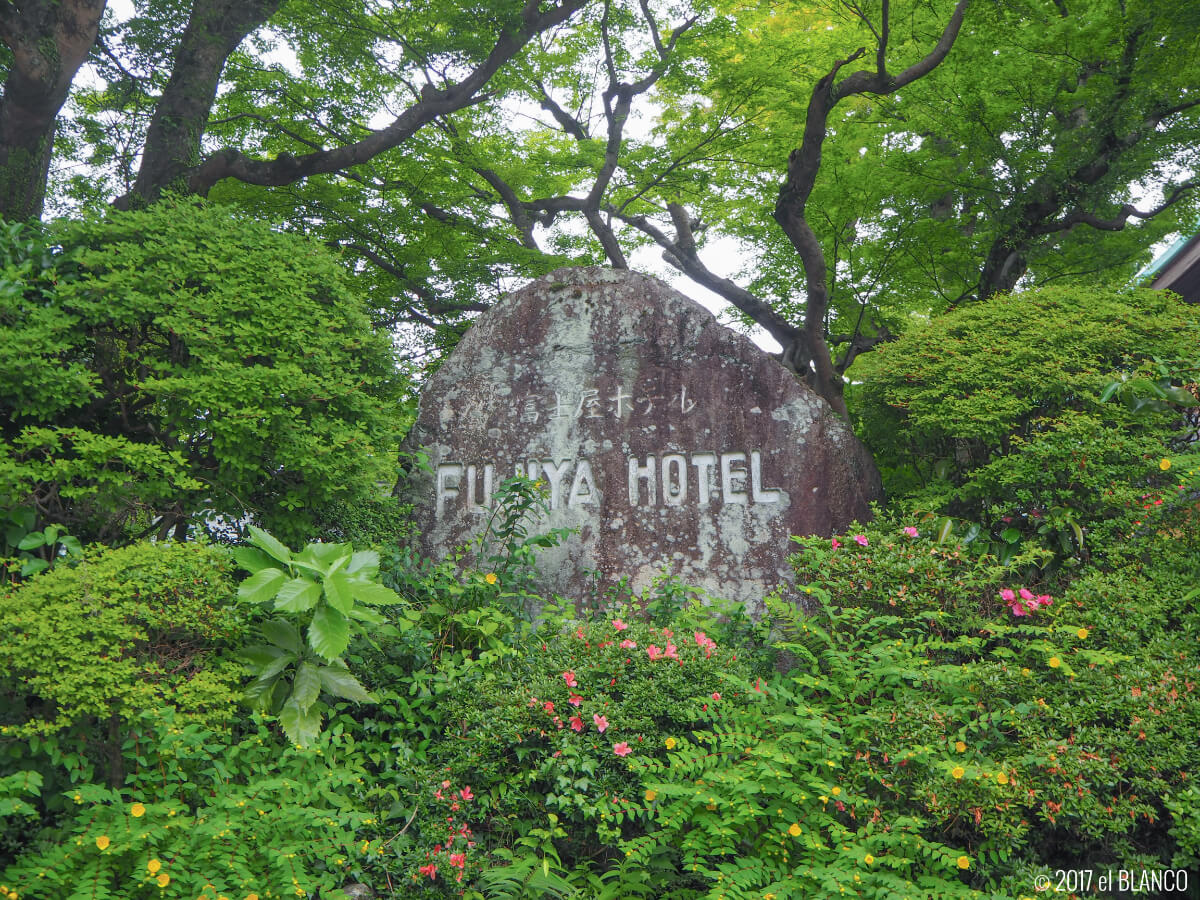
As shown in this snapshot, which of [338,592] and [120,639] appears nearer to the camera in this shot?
[120,639]

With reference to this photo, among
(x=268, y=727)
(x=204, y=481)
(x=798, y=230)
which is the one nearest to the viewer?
(x=268, y=727)

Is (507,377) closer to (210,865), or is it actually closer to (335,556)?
(335,556)

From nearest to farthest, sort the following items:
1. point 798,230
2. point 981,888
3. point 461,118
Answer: point 981,888 < point 798,230 < point 461,118

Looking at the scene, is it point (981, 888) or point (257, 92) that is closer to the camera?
point (981, 888)

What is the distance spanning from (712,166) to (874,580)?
818 cm

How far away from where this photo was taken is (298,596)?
12.7 feet

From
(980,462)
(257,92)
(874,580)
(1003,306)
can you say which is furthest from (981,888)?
(257,92)

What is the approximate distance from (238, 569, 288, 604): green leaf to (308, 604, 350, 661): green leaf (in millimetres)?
215

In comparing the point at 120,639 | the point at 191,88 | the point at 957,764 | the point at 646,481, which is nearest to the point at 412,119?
the point at 191,88

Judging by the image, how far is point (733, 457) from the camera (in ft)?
20.1

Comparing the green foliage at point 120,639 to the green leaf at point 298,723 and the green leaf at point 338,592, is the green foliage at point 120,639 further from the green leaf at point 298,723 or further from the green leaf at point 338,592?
the green leaf at point 338,592

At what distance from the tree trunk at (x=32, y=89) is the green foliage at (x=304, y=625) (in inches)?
183

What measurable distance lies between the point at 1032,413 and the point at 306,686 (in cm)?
461

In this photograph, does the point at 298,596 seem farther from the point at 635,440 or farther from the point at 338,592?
the point at 635,440
